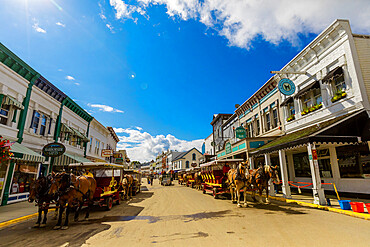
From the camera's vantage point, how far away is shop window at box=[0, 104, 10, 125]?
12523mm

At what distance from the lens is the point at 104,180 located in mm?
11758

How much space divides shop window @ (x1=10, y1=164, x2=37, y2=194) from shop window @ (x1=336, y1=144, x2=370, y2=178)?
21.8m

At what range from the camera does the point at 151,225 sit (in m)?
7.05

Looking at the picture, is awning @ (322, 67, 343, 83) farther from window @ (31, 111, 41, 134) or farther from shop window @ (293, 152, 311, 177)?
window @ (31, 111, 41, 134)

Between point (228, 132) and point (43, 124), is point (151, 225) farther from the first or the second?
point (228, 132)

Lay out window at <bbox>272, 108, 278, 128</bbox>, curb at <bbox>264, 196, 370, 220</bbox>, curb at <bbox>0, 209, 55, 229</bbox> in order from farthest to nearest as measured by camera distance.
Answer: window at <bbox>272, 108, 278, 128</bbox> < curb at <bbox>0, 209, 55, 229</bbox> < curb at <bbox>264, 196, 370, 220</bbox>

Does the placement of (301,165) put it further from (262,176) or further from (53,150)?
(53,150)

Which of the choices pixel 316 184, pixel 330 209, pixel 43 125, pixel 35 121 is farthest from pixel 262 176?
pixel 43 125

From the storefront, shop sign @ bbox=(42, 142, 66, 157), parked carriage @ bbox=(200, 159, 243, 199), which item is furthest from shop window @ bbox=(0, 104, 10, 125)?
parked carriage @ bbox=(200, 159, 243, 199)

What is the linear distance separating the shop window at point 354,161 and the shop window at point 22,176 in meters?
21.8

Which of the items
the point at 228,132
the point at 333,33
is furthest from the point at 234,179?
the point at 228,132

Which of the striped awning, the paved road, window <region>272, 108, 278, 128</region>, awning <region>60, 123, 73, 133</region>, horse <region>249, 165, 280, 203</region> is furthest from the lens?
awning <region>60, 123, 73, 133</region>

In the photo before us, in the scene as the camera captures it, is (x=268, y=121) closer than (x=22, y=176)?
No

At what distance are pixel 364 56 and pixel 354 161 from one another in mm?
6335
